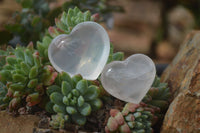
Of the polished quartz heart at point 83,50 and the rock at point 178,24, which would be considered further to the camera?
the rock at point 178,24

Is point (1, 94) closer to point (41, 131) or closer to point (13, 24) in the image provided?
point (41, 131)

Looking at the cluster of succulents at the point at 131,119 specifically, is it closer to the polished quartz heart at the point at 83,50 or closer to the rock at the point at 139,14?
Answer: the polished quartz heart at the point at 83,50

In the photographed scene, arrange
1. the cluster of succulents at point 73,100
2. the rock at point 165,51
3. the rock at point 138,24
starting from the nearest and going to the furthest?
the cluster of succulents at point 73,100 < the rock at point 165,51 < the rock at point 138,24

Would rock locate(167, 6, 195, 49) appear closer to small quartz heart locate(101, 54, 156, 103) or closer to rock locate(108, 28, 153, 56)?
rock locate(108, 28, 153, 56)

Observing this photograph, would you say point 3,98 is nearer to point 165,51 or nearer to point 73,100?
point 73,100

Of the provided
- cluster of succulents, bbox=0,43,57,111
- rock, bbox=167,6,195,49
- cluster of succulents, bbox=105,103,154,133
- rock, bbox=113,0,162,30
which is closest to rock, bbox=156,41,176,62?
rock, bbox=167,6,195,49

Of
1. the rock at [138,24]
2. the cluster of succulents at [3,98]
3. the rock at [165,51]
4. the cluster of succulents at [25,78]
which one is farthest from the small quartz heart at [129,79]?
the rock at [138,24]
